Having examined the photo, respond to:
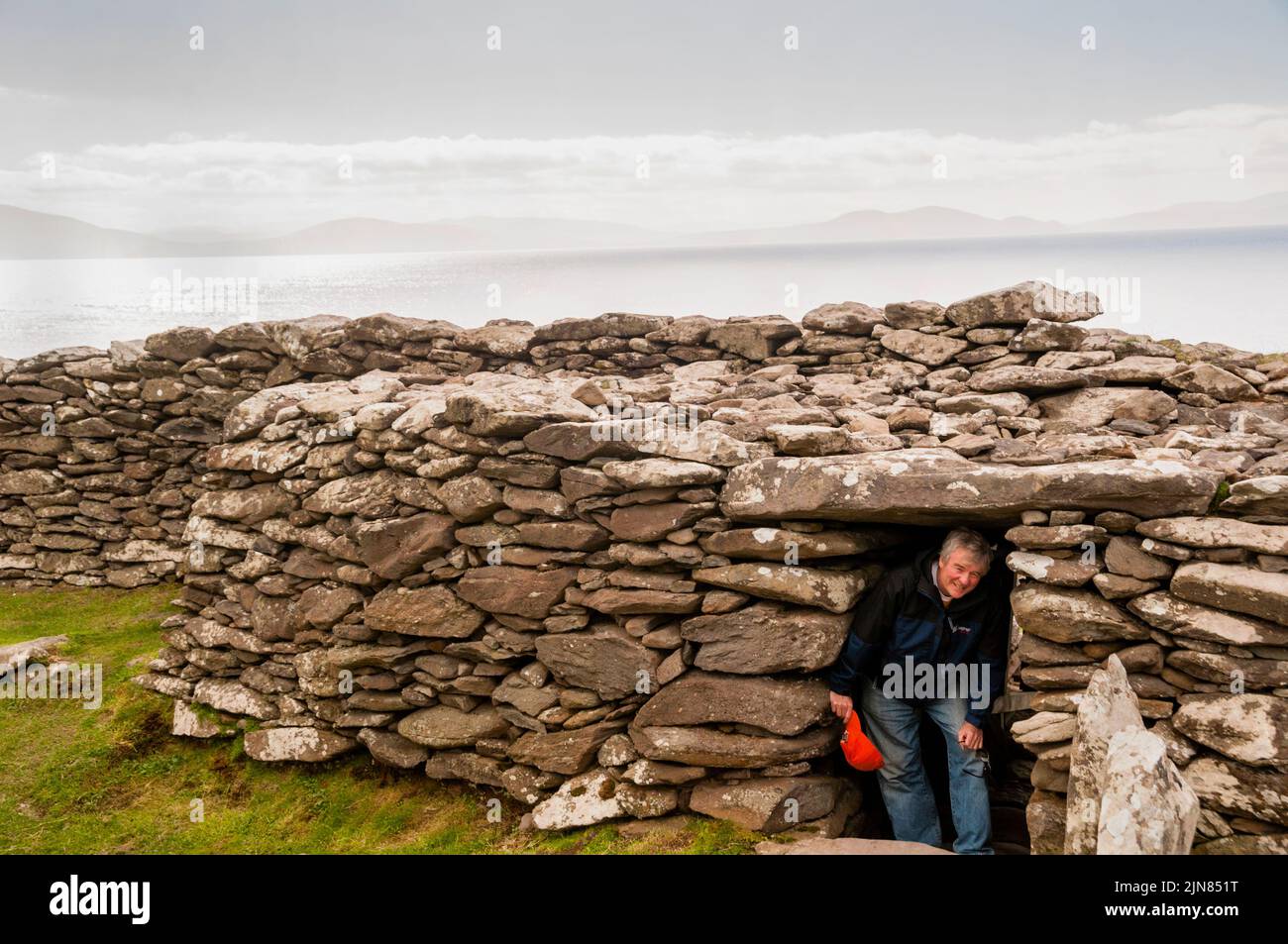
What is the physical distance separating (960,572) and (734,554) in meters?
1.87

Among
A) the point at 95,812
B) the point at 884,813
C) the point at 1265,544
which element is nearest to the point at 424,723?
the point at 95,812

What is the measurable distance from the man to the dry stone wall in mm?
285

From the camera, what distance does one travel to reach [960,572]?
6.89 metres

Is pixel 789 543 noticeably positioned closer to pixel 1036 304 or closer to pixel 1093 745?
pixel 1093 745

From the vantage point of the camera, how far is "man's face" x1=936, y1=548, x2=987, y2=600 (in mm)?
6855

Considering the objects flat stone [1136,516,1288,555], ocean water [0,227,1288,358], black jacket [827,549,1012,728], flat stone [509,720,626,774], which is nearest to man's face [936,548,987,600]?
black jacket [827,549,1012,728]

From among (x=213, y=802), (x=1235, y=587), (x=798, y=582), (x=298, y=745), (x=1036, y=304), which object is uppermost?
(x=1036, y=304)

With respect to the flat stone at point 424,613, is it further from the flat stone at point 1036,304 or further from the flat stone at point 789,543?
the flat stone at point 1036,304

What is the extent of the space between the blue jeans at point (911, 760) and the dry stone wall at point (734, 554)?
1.22 ft

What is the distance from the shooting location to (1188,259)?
248ft

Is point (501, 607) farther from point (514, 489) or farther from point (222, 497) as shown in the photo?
point (222, 497)

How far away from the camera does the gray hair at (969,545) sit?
22.6 feet

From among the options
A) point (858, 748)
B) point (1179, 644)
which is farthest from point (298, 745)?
point (1179, 644)

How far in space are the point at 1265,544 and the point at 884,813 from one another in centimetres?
397
